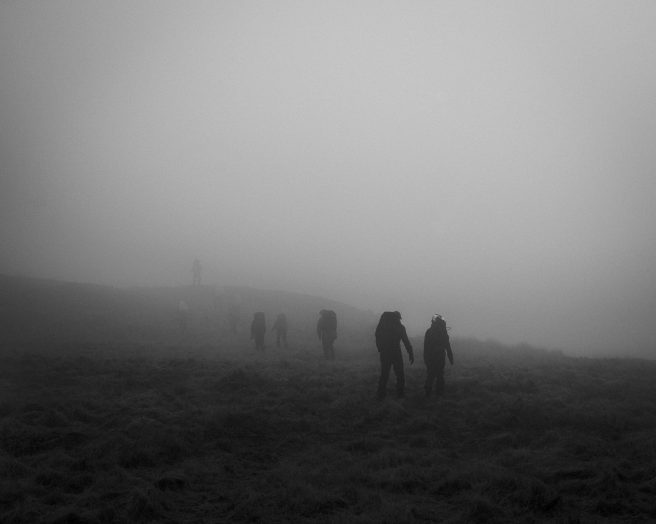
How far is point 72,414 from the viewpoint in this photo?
11.5 m

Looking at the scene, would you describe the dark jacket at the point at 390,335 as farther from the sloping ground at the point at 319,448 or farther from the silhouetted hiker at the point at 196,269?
the silhouetted hiker at the point at 196,269

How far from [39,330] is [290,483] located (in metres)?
32.0

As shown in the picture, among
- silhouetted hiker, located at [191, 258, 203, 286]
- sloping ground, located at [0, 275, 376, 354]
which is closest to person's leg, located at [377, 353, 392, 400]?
sloping ground, located at [0, 275, 376, 354]

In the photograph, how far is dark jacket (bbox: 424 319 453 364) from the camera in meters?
14.2

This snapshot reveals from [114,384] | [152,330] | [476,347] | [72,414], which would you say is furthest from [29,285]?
[476,347]

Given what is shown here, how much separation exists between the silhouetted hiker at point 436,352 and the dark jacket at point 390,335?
69 centimetres

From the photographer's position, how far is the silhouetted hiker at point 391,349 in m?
13.9

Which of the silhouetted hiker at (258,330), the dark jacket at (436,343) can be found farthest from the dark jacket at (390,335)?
the silhouetted hiker at (258,330)

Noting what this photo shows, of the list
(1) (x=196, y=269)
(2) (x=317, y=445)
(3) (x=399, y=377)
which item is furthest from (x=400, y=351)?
(1) (x=196, y=269)

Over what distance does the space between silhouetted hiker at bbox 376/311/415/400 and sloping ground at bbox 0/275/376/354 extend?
17906mm

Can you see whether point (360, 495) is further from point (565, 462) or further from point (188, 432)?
point (188, 432)

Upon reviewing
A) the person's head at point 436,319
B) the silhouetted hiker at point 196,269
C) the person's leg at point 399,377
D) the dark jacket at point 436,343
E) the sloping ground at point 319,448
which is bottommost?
the sloping ground at point 319,448

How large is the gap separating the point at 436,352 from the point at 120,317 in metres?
32.8

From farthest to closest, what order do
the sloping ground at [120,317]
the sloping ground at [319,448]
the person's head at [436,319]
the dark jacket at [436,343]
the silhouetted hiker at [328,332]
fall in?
the sloping ground at [120,317]
the silhouetted hiker at [328,332]
the person's head at [436,319]
the dark jacket at [436,343]
the sloping ground at [319,448]
